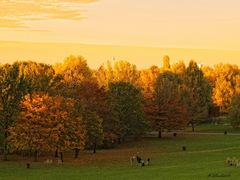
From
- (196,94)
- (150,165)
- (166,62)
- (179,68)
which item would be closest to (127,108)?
(196,94)

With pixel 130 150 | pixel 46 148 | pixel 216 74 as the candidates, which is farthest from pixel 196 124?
pixel 46 148

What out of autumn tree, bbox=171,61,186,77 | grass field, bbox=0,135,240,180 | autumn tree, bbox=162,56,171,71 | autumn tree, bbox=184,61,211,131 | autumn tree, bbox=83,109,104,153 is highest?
autumn tree, bbox=162,56,171,71

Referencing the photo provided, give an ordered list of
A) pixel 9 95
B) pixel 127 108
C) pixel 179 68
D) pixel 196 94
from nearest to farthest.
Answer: pixel 9 95 → pixel 127 108 → pixel 196 94 → pixel 179 68

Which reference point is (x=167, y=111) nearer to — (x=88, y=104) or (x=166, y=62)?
(x=88, y=104)

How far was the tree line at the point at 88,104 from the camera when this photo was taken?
78.5 metres

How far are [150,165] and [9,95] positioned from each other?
2894 centimetres

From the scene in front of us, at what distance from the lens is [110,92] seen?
359 feet

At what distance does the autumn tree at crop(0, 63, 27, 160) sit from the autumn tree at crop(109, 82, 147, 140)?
22.7 meters

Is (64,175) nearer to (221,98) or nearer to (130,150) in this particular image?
(130,150)

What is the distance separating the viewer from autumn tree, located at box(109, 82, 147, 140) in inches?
4104

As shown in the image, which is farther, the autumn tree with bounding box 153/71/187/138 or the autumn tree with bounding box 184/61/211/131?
the autumn tree with bounding box 184/61/211/131

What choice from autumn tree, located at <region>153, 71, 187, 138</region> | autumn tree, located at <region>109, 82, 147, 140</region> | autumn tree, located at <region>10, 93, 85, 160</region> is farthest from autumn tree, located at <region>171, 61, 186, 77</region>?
autumn tree, located at <region>10, 93, 85, 160</region>

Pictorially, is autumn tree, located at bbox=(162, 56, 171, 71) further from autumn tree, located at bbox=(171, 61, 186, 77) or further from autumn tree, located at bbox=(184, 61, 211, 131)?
autumn tree, located at bbox=(184, 61, 211, 131)

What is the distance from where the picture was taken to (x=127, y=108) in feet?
349
